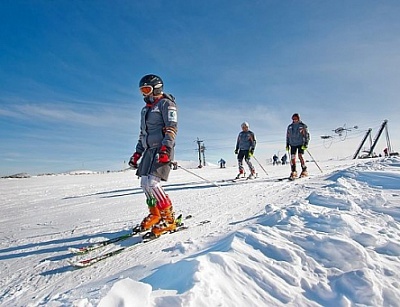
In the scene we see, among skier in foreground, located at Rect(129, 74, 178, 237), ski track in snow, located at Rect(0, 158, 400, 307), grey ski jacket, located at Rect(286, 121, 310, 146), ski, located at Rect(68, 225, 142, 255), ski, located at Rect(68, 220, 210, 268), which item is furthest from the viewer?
grey ski jacket, located at Rect(286, 121, 310, 146)

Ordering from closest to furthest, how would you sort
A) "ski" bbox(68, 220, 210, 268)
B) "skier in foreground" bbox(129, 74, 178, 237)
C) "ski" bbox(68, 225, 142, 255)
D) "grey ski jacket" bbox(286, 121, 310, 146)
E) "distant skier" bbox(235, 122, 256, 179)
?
"ski" bbox(68, 220, 210, 268), "ski" bbox(68, 225, 142, 255), "skier in foreground" bbox(129, 74, 178, 237), "grey ski jacket" bbox(286, 121, 310, 146), "distant skier" bbox(235, 122, 256, 179)

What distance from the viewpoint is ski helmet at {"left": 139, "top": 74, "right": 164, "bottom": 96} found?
13.0 feet

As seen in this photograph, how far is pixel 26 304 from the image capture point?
2168 millimetres

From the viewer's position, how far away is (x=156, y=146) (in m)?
3.99

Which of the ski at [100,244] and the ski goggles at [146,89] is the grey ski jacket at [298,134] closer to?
the ski at [100,244]

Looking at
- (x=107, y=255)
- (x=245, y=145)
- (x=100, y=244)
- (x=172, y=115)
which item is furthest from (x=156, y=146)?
(x=245, y=145)

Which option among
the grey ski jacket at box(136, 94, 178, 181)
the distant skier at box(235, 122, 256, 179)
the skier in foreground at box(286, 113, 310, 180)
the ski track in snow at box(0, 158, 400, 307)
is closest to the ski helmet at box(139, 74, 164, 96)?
the grey ski jacket at box(136, 94, 178, 181)

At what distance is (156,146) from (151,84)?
2.86ft

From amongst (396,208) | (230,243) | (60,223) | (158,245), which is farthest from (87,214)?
(396,208)

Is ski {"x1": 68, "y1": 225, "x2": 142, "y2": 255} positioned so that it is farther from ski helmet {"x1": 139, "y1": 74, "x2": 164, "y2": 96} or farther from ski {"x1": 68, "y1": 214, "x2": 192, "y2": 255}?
ski helmet {"x1": 139, "y1": 74, "x2": 164, "y2": 96}

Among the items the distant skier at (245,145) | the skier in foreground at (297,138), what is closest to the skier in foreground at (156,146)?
the skier in foreground at (297,138)

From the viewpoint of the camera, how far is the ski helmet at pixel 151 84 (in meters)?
3.97

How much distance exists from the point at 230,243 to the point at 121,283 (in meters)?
1.09

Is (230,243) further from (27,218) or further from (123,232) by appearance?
(27,218)
